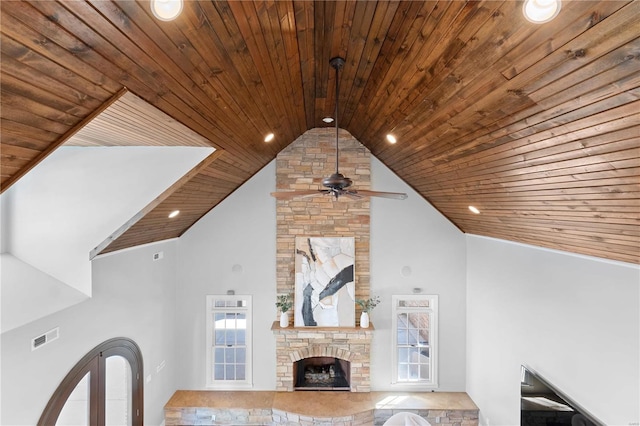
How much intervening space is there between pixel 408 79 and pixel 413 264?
4317mm

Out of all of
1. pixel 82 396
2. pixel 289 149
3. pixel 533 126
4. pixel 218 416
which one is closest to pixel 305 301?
pixel 218 416

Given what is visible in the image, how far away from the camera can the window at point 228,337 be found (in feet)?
20.4

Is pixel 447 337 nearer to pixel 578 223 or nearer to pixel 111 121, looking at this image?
pixel 578 223

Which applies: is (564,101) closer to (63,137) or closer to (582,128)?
(582,128)

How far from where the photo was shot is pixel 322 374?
628cm

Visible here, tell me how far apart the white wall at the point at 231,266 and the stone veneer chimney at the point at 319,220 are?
0.21 m

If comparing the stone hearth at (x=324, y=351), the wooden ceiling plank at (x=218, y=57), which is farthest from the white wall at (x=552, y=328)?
the wooden ceiling plank at (x=218, y=57)

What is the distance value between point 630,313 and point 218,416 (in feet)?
18.6

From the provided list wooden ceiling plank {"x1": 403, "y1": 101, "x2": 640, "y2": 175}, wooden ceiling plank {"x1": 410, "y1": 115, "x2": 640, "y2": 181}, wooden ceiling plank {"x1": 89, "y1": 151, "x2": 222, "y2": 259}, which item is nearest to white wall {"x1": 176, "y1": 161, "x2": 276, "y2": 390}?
wooden ceiling plank {"x1": 89, "y1": 151, "x2": 222, "y2": 259}

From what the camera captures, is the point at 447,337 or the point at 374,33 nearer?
the point at 374,33

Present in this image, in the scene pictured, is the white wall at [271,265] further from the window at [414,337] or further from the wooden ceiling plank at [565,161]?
the wooden ceiling plank at [565,161]

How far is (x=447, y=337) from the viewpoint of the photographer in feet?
20.2

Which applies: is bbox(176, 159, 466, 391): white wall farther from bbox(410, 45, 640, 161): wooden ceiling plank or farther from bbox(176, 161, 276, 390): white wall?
bbox(410, 45, 640, 161): wooden ceiling plank

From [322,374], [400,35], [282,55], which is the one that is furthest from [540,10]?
[322,374]
